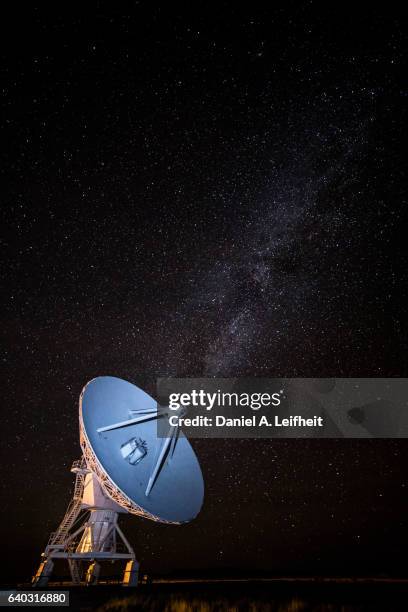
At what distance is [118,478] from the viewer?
1452 cm

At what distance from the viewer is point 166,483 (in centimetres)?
1538

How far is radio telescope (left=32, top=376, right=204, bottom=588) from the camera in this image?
14.7 metres

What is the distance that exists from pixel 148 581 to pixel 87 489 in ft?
11.3

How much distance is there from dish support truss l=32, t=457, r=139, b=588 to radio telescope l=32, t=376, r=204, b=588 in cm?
3

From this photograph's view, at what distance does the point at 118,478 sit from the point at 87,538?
3.25 m

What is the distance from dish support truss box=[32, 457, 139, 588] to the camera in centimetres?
1563

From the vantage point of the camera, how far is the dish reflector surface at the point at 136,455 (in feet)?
47.7

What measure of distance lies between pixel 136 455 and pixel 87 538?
322 cm

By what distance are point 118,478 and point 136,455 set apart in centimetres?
122

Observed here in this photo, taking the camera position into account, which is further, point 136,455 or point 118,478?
point 136,455

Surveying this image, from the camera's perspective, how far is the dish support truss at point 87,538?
15.6m

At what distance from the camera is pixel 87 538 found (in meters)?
16.3

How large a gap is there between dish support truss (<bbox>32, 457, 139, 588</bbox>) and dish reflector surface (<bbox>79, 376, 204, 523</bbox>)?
59.4 inches

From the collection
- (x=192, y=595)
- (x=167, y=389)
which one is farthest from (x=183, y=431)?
(x=192, y=595)
